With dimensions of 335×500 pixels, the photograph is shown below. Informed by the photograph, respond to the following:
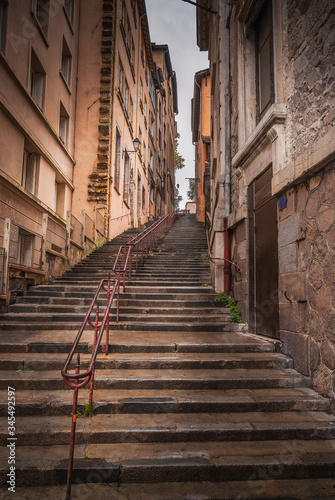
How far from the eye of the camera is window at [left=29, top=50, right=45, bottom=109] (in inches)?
402

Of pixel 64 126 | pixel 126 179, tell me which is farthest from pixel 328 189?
pixel 126 179

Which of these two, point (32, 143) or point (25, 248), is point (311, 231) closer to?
point (25, 248)

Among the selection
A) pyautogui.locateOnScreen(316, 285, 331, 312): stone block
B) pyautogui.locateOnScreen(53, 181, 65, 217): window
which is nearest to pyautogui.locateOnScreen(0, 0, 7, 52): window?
pyautogui.locateOnScreen(53, 181, 65, 217): window

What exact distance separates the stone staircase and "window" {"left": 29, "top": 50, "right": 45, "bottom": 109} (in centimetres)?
711

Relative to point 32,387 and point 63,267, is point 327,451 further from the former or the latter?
point 63,267

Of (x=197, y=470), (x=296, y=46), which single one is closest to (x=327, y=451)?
(x=197, y=470)

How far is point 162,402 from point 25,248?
5.50 metres

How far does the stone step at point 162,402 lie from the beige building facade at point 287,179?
426 mm

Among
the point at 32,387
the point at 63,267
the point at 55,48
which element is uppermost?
the point at 55,48

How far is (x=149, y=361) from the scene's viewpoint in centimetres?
462

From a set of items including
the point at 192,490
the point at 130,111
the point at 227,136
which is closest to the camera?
the point at 192,490

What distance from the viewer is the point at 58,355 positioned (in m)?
4.82

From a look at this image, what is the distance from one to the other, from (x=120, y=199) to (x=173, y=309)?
11.1 metres

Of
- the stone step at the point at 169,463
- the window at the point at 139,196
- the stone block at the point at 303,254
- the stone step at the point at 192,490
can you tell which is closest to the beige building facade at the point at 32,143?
the stone step at the point at 169,463
